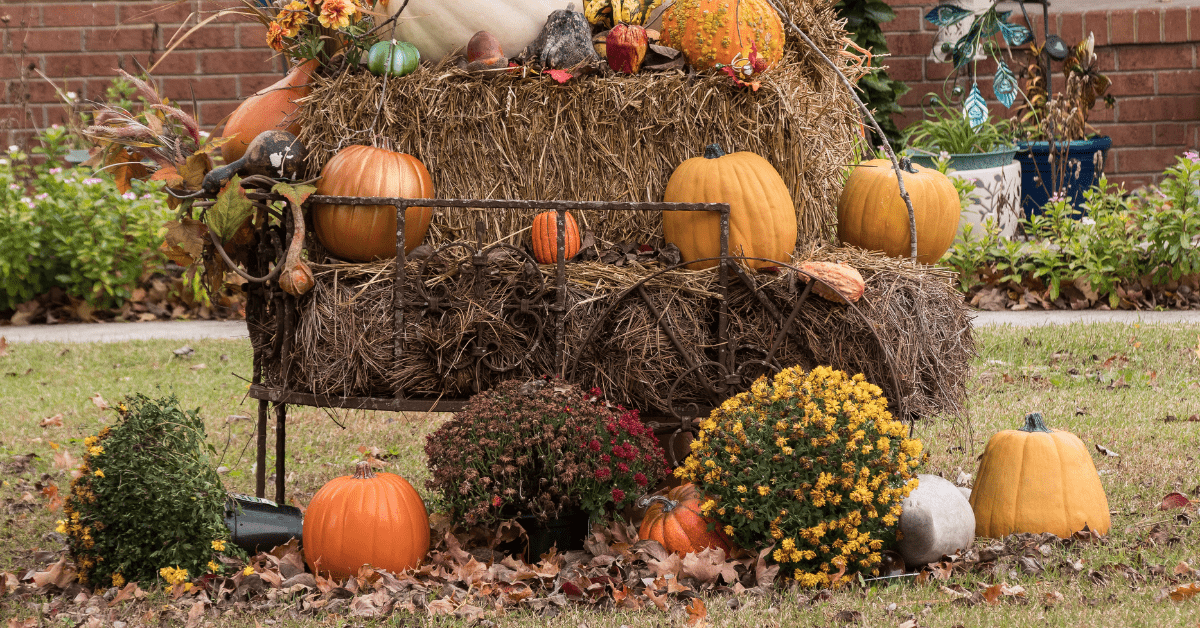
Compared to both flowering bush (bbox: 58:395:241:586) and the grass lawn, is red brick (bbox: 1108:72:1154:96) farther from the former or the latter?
flowering bush (bbox: 58:395:241:586)

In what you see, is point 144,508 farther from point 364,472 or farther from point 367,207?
point 367,207

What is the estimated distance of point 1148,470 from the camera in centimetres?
370

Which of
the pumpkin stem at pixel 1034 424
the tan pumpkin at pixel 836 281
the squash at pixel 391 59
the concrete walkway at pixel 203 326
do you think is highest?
the squash at pixel 391 59

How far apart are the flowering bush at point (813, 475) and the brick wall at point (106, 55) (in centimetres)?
587

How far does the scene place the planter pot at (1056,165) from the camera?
7.11 m

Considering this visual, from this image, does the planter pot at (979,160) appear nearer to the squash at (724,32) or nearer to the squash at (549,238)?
the squash at (724,32)

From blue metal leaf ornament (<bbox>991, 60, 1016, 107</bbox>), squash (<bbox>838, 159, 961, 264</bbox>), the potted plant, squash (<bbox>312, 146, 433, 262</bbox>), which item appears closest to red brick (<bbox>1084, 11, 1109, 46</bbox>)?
blue metal leaf ornament (<bbox>991, 60, 1016, 107</bbox>)

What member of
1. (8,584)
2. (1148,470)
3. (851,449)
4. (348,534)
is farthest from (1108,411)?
(8,584)

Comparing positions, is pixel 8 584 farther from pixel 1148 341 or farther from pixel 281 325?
pixel 1148 341

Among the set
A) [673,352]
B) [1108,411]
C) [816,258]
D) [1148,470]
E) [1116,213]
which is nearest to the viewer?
[673,352]

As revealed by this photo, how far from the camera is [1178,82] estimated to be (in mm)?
7766

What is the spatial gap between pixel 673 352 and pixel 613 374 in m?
0.19

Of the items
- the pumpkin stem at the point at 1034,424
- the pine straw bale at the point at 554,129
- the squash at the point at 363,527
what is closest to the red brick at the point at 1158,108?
the pine straw bale at the point at 554,129

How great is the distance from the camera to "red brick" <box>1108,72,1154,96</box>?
25.5ft
